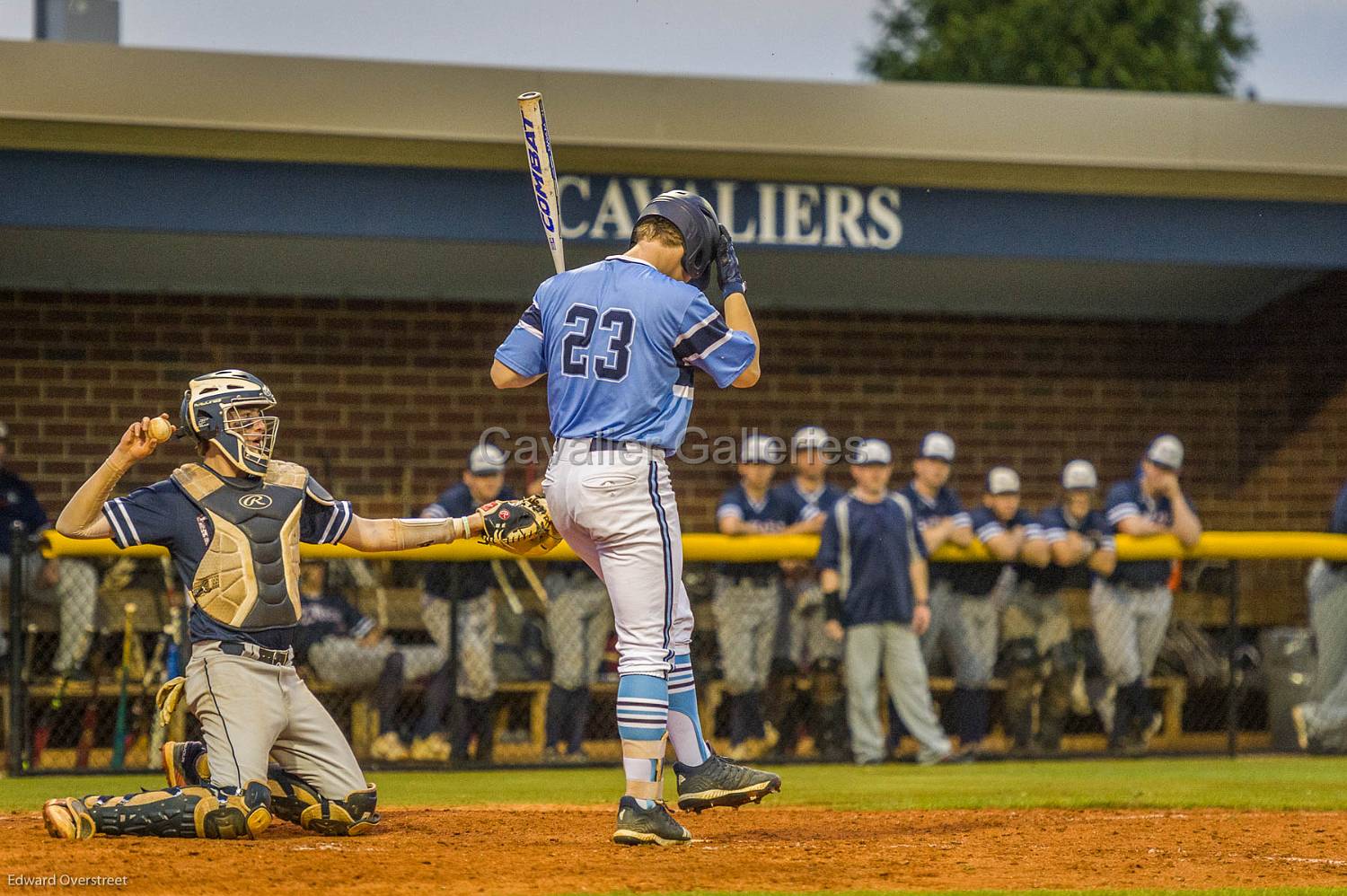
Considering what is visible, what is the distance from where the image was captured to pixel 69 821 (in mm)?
4961

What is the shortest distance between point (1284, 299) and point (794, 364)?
362 centimetres

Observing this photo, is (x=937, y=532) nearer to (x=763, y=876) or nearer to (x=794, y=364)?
(x=794, y=364)

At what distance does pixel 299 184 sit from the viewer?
32.3 ft

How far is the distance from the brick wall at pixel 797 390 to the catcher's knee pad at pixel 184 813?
245 inches

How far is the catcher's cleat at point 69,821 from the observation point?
16.3 ft

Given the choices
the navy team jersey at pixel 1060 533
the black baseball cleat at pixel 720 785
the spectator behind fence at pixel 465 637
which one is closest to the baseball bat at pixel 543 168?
the black baseball cleat at pixel 720 785

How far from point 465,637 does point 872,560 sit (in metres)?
2.26

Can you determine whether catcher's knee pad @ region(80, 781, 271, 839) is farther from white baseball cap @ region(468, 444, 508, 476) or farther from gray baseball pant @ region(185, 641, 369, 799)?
white baseball cap @ region(468, 444, 508, 476)

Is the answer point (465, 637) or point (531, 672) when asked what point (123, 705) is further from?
point (531, 672)

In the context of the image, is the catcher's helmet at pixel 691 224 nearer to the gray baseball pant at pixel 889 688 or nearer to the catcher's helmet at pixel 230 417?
the catcher's helmet at pixel 230 417

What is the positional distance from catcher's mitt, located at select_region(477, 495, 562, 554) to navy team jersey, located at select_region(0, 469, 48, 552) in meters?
5.03

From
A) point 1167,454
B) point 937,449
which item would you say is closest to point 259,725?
point 937,449

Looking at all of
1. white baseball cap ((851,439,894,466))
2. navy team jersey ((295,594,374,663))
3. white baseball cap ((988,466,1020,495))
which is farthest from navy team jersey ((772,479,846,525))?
navy team jersey ((295,594,374,663))

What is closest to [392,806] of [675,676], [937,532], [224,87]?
[675,676]
